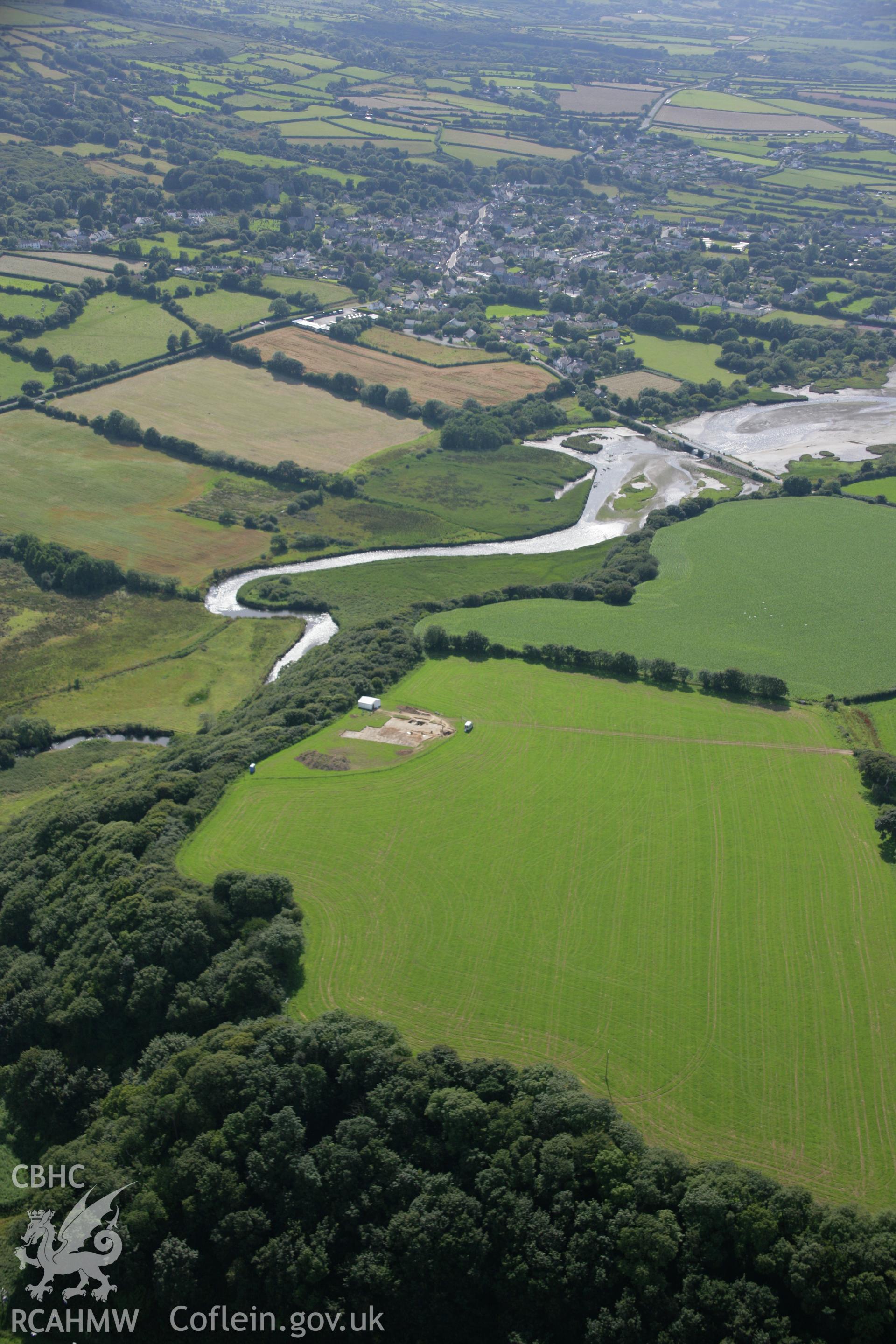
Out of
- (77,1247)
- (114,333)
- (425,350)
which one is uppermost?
A: (425,350)

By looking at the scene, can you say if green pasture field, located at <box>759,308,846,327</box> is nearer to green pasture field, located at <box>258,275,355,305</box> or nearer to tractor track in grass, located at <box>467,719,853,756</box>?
green pasture field, located at <box>258,275,355,305</box>

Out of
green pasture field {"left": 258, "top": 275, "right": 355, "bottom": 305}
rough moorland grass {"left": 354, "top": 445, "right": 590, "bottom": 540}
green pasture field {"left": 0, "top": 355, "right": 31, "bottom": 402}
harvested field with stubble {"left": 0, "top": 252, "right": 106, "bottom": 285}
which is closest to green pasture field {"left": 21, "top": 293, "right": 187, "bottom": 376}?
green pasture field {"left": 0, "top": 355, "right": 31, "bottom": 402}

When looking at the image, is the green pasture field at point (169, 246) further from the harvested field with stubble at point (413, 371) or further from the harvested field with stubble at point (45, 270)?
the harvested field with stubble at point (413, 371)

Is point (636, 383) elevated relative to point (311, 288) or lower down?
lower down

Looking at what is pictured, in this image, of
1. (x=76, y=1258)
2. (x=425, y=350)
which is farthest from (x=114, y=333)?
(x=76, y=1258)

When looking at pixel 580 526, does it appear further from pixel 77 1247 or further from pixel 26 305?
pixel 26 305

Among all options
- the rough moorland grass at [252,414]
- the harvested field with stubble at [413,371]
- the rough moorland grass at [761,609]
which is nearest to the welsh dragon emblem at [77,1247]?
the rough moorland grass at [761,609]

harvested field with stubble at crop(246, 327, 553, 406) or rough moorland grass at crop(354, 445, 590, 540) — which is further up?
harvested field with stubble at crop(246, 327, 553, 406)
